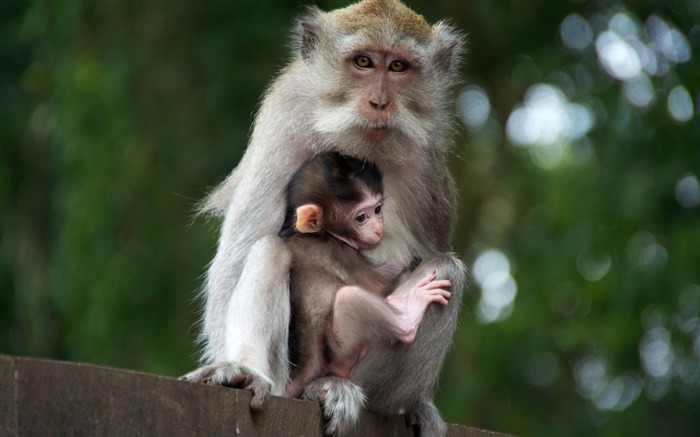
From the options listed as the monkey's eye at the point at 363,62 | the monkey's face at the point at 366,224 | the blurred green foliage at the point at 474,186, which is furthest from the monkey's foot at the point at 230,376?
the blurred green foliage at the point at 474,186

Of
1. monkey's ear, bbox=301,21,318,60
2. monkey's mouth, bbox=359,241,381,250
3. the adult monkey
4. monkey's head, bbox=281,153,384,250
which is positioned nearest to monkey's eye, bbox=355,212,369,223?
monkey's head, bbox=281,153,384,250

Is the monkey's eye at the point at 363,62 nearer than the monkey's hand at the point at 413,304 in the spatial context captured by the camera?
No

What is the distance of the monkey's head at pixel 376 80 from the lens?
696cm

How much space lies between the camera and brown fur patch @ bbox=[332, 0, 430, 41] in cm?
734

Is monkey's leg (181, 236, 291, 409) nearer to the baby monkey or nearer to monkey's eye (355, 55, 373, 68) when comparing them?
the baby monkey

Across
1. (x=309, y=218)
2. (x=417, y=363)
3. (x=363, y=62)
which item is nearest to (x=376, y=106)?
(x=363, y=62)

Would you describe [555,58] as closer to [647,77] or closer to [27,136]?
[647,77]

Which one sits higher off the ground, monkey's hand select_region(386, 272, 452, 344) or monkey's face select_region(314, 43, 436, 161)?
monkey's face select_region(314, 43, 436, 161)

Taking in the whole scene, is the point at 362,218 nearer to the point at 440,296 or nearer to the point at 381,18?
the point at 440,296

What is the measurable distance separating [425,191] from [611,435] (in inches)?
330

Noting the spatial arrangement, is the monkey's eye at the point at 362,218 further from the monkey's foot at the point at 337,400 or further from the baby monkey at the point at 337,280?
the monkey's foot at the point at 337,400

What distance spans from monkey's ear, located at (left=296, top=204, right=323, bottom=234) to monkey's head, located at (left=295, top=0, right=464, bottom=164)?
44 cm

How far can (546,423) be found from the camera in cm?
1655

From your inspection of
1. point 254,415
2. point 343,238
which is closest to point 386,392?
point 343,238
